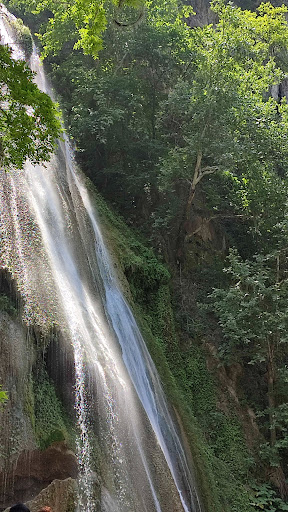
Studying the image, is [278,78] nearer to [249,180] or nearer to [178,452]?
[249,180]

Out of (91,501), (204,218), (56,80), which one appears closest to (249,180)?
(204,218)

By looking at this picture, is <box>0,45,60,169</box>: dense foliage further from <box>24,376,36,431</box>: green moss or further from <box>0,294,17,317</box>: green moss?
<box>24,376,36,431</box>: green moss

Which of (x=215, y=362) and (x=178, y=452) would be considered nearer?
(x=178, y=452)

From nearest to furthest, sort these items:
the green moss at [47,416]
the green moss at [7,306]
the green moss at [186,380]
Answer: the green moss at [47,416], the green moss at [7,306], the green moss at [186,380]

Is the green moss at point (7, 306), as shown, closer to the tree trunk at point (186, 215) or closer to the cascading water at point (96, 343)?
the cascading water at point (96, 343)

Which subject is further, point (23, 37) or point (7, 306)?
point (23, 37)

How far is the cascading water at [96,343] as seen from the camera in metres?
7.52

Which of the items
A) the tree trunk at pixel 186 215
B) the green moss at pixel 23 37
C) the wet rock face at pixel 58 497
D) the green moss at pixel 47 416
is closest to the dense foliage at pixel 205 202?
Result: the tree trunk at pixel 186 215

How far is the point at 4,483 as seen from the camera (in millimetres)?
6227

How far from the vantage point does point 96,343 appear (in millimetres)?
8531

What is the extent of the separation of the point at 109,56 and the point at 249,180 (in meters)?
7.44

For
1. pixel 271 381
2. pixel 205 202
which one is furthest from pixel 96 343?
pixel 205 202

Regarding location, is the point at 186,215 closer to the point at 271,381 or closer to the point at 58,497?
the point at 271,381

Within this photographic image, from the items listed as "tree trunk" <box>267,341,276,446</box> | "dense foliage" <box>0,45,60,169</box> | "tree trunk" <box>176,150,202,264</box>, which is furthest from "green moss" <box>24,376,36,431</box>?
"tree trunk" <box>176,150,202,264</box>
